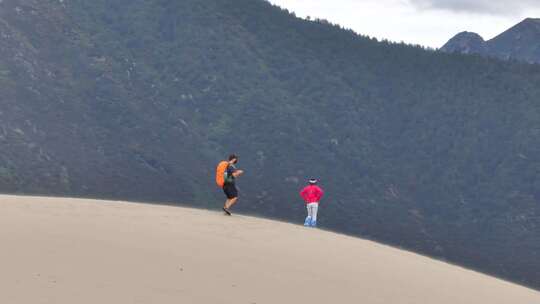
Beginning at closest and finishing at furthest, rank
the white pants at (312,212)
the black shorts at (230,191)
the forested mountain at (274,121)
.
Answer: the black shorts at (230,191), the white pants at (312,212), the forested mountain at (274,121)

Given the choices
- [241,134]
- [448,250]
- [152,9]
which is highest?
[152,9]

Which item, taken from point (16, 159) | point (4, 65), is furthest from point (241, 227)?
point (4, 65)

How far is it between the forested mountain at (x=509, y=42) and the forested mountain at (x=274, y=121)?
78.7 m

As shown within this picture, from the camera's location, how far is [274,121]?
280 ft

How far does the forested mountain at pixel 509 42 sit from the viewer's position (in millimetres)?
182625

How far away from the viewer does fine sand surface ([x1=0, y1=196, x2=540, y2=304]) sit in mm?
9680

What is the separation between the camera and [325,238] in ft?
51.6

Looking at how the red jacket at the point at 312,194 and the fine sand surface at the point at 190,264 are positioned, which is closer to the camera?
the fine sand surface at the point at 190,264

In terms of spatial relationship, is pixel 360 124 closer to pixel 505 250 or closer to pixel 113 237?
pixel 505 250

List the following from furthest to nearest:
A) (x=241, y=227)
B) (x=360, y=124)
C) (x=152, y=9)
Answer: (x=152, y=9), (x=360, y=124), (x=241, y=227)

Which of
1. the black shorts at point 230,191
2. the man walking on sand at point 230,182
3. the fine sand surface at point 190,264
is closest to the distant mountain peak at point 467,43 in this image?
the man walking on sand at point 230,182

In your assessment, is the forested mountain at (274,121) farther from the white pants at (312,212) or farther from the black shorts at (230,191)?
the black shorts at (230,191)

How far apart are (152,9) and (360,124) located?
26496 millimetres

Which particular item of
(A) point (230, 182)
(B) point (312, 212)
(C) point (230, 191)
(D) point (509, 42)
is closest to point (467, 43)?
(D) point (509, 42)
